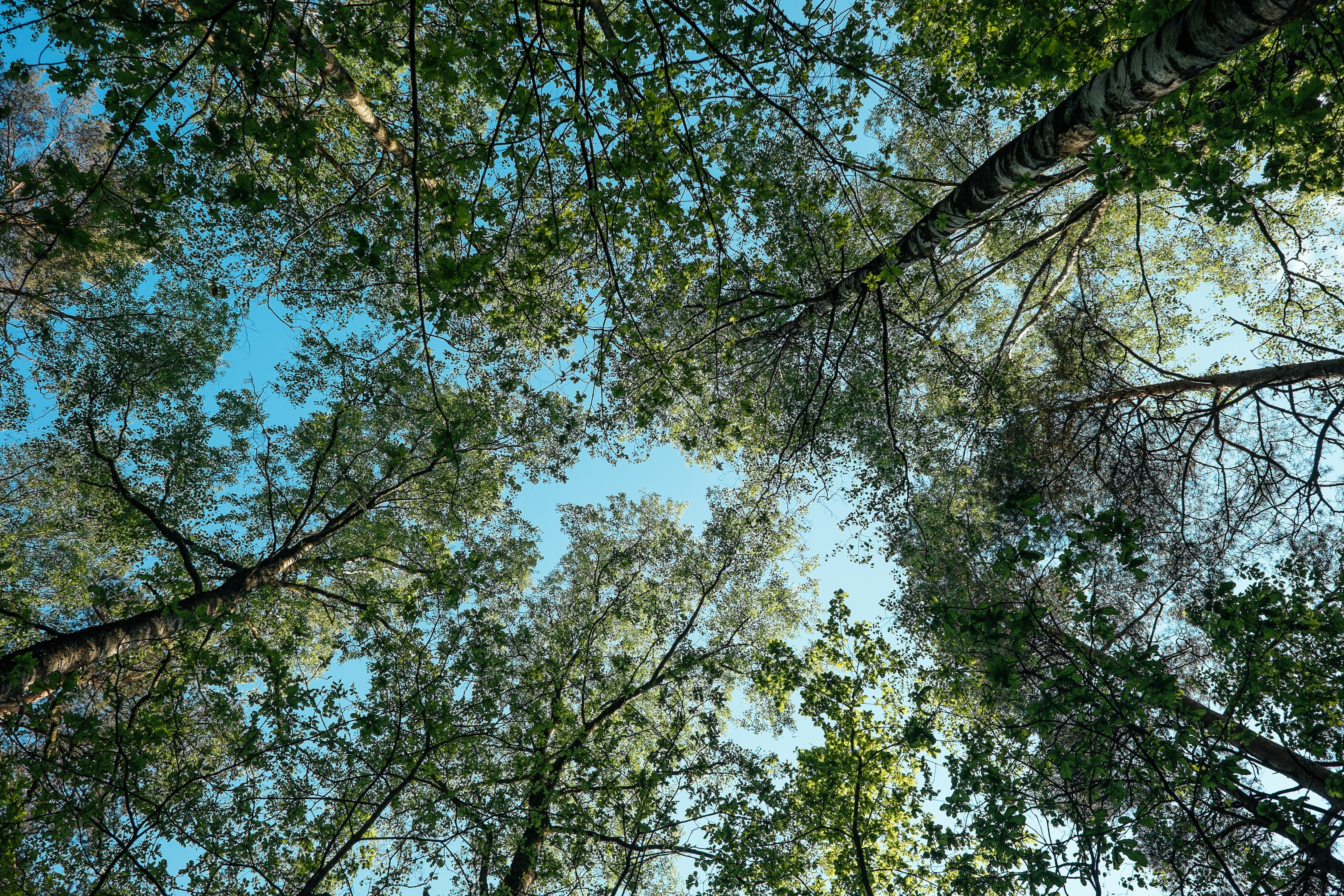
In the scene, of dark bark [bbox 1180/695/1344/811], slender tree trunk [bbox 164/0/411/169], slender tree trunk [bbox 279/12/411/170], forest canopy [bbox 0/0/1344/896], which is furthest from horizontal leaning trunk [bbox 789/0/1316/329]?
slender tree trunk [bbox 279/12/411/170]

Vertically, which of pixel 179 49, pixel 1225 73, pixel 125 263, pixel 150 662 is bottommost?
pixel 150 662

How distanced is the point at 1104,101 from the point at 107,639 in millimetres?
13488

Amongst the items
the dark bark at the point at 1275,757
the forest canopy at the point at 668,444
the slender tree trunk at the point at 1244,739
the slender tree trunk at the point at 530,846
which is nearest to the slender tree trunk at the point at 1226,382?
the forest canopy at the point at 668,444

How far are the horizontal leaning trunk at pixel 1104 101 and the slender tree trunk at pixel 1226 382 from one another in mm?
4051

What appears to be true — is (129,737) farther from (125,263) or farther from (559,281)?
(125,263)

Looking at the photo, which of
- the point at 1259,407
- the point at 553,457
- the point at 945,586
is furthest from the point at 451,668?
the point at 1259,407

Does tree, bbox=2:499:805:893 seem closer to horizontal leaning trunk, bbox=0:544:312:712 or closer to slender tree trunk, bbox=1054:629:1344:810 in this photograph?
horizontal leaning trunk, bbox=0:544:312:712

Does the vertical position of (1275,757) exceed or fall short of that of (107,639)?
it exceeds it

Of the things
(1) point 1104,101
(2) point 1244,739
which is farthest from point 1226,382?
(1) point 1104,101

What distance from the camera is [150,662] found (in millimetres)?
10250

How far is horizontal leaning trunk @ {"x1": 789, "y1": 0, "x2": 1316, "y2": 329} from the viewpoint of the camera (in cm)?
329

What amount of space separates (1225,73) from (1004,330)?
8.54 meters

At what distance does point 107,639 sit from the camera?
773 centimetres

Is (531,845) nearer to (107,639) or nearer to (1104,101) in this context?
(107,639)
